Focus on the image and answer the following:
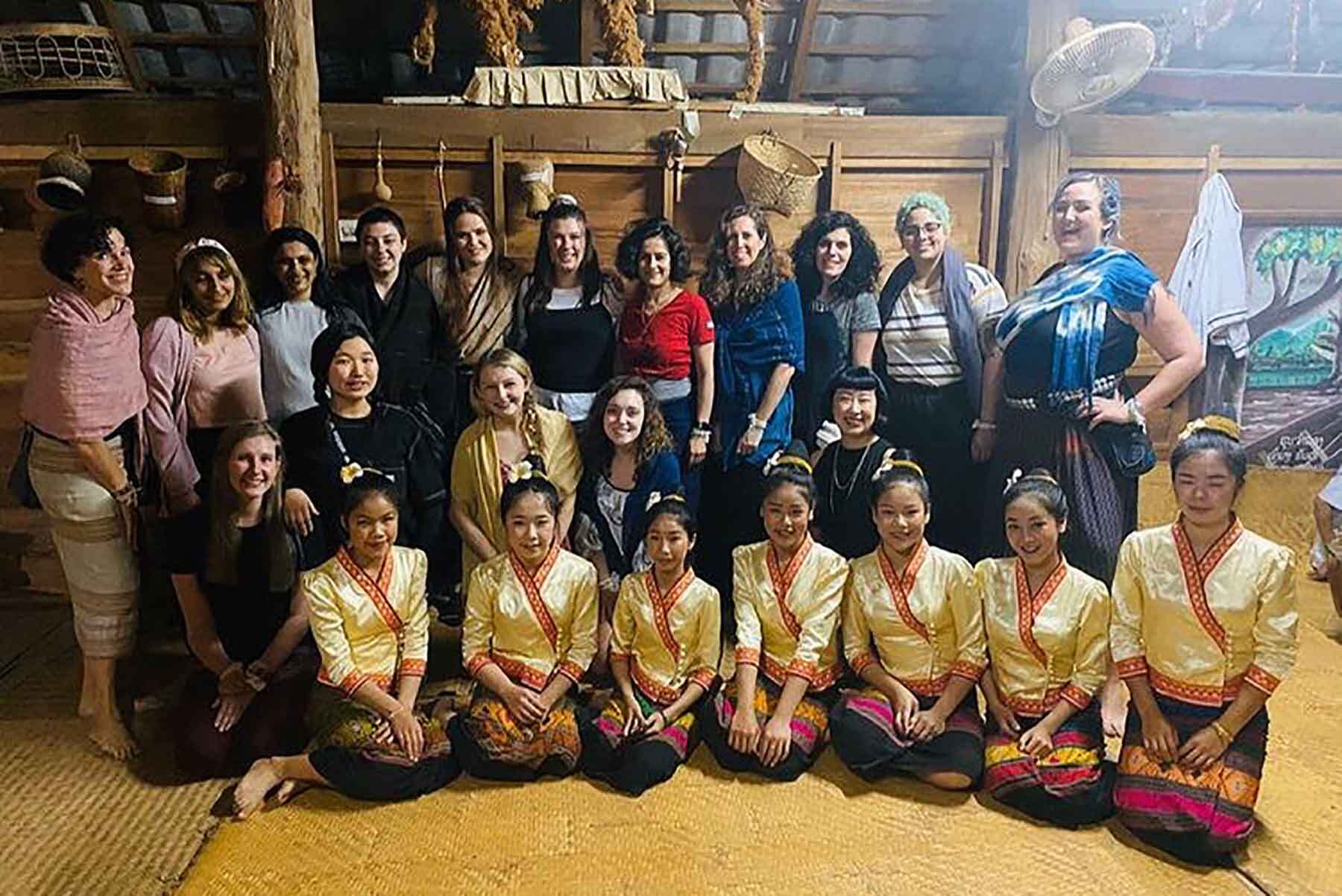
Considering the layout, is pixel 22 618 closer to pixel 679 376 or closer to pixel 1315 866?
pixel 679 376

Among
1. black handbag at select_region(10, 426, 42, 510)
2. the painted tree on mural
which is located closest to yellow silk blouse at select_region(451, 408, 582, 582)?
black handbag at select_region(10, 426, 42, 510)

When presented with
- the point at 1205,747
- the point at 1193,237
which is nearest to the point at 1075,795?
the point at 1205,747

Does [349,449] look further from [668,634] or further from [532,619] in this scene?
[668,634]

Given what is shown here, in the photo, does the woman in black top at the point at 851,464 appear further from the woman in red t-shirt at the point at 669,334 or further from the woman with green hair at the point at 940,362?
the woman in red t-shirt at the point at 669,334

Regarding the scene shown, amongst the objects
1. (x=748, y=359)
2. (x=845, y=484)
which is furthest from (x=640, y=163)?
(x=845, y=484)

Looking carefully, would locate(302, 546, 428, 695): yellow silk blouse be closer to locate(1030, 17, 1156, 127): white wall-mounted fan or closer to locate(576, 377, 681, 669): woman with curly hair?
locate(576, 377, 681, 669): woman with curly hair

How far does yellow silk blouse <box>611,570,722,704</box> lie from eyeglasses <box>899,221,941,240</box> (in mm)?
1248

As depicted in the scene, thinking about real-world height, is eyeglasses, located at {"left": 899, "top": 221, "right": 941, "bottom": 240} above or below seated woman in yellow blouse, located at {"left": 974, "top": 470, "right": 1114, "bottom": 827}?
above

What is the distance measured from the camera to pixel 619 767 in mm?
2662

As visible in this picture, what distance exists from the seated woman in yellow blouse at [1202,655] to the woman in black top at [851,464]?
2.47 feet

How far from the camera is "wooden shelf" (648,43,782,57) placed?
464 centimetres

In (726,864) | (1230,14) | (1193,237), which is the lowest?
(726,864)

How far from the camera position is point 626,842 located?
2426 mm

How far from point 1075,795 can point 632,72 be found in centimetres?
287
